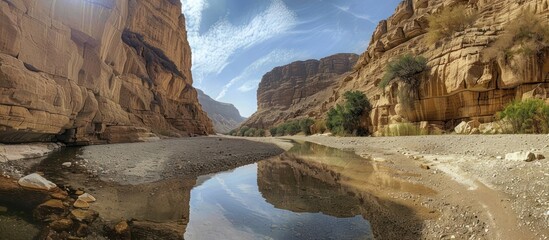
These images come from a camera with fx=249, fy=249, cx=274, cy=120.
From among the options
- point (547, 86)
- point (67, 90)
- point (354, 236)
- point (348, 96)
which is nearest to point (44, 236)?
point (354, 236)

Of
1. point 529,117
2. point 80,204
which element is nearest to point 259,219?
point 80,204

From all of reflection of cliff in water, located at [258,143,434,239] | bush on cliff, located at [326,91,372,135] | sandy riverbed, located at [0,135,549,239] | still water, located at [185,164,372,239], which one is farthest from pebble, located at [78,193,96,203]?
bush on cliff, located at [326,91,372,135]

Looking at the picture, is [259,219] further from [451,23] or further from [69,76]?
[451,23]

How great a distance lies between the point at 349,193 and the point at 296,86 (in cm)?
11145

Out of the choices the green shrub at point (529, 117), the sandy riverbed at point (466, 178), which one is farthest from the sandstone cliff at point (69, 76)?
the green shrub at point (529, 117)

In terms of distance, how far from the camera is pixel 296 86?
384 ft

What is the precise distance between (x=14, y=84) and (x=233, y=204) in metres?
9.70

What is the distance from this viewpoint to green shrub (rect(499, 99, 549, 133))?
11.5 metres

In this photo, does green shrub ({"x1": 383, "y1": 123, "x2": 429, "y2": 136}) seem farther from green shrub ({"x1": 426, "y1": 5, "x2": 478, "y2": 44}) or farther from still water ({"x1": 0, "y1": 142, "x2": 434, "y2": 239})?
still water ({"x1": 0, "y1": 142, "x2": 434, "y2": 239})

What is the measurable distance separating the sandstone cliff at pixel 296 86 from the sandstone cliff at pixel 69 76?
70314mm

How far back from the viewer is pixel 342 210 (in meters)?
5.87

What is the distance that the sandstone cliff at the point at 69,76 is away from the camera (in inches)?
379

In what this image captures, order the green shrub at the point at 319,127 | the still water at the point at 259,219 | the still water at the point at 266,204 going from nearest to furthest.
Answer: the still water at the point at 259,219, the still water at the point at 266,204, the green shrub at the point at 319,127

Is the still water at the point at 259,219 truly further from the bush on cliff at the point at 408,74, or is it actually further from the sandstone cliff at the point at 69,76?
the bush on cliff at the point at 408,74
